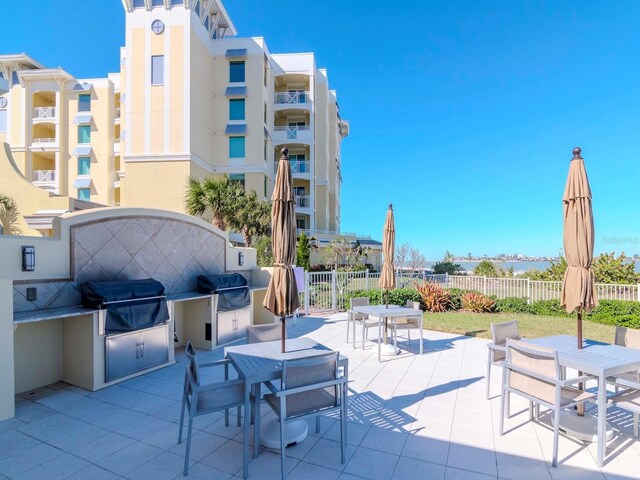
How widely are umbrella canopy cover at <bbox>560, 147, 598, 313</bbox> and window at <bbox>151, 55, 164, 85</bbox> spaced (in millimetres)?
21356

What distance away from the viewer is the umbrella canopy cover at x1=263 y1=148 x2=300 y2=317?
157 inches

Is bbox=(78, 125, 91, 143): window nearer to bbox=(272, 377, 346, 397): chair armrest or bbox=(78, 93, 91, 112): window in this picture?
bbox=(78, 93, 91, 112): window

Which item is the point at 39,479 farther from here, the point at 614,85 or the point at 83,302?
the point at 614,85

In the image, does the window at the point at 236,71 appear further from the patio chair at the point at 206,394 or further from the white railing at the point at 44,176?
the patio chair at the point at 206,394

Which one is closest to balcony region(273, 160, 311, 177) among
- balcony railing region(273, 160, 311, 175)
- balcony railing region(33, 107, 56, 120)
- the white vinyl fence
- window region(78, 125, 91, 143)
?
balcony railing region(273, 160, 311, 175)

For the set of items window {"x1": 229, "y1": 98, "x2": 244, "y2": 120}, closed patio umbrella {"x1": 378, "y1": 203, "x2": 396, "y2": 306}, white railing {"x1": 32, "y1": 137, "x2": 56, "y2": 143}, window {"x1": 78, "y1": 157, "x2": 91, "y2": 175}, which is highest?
window {"x1": 229, "y1": 98, "x2": 244, "y2": 120}

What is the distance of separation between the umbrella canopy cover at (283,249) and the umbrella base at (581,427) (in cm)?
340

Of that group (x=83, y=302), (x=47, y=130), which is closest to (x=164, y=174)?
(x=47, y=130)

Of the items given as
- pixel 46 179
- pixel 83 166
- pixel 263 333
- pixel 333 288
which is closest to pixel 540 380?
pixel 263 333

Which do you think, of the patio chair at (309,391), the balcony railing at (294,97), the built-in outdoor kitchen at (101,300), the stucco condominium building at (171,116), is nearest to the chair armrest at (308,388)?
the patio chair at (309,391)

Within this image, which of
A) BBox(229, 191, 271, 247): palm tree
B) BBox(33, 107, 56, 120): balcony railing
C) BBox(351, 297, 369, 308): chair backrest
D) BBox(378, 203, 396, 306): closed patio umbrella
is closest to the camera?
BBox(378, 203, 396, 306): closed patio umbrella

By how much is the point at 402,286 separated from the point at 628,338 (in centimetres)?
901

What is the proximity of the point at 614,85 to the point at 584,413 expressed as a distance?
1620cm

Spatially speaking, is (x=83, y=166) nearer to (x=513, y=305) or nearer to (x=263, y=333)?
(x=263, y=333)
